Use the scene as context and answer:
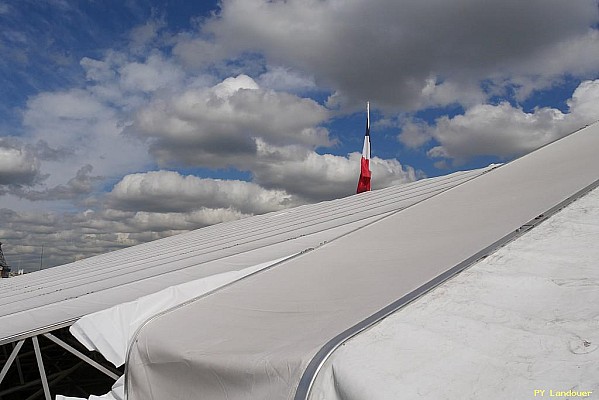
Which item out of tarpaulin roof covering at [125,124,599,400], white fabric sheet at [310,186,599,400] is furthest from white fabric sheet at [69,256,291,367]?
white fabric sheet at [310,186,599,400]

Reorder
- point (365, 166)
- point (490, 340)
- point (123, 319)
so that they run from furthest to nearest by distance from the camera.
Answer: point (365, 166), point (123, 319), point (490, 340)

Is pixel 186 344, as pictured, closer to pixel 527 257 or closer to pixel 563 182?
pixel 527 257

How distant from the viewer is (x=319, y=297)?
266 centimetres

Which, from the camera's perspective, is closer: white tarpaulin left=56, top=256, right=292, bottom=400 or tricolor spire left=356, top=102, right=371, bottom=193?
white tarpaulin left=56, top=256, right=292, bottom=400

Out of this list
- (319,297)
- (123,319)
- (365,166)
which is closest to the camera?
(319,297)

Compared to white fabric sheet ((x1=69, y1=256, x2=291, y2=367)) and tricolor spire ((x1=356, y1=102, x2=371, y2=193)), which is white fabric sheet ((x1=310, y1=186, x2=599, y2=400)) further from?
tricolor spire ((x1=356, y1=102, x2=371, y2=193))

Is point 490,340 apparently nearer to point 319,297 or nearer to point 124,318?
point 319,297

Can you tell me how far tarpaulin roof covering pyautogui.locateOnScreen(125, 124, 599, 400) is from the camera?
A: 6.68ft

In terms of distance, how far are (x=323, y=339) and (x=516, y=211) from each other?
1.76m

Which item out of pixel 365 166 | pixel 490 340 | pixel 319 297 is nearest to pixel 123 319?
pixel 319 297

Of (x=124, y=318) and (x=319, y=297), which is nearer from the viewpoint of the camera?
(x=319, y=297)

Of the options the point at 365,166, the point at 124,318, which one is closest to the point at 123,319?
the point at 124,318

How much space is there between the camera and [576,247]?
7.67 feet

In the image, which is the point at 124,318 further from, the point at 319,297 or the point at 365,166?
the point at 365,166
